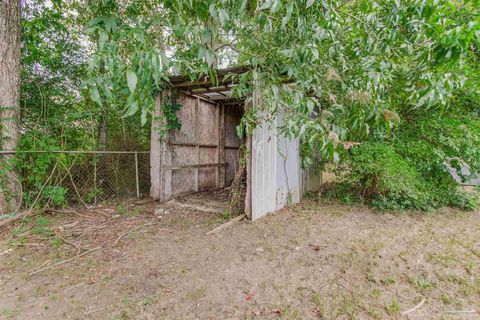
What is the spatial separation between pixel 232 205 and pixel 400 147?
3121 mm

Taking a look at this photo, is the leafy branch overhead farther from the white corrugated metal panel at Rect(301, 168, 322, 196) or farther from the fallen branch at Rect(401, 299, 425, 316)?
the white corrugated metal panel at Rect(301, 168, 322, 196)

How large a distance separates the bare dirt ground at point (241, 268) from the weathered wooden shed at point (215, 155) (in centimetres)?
73

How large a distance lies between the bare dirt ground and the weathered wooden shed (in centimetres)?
73

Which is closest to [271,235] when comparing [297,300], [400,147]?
[297,300]

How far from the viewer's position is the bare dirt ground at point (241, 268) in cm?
183

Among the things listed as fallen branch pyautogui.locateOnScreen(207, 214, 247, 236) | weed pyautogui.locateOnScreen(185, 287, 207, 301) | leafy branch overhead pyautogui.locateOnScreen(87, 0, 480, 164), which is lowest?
weed pyautogui.locateOnScreen(185, 287, 207, 301)

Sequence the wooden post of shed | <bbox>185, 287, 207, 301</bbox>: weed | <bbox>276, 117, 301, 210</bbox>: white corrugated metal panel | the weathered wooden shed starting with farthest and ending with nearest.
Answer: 1. the wooden post of shed
2. <bbox>276, 117, 301, 210</bbox>: white corrugated metal panel
3. the weathered wooden shed
4. <bbox>185, 287, 207, 301</bbox>: weed

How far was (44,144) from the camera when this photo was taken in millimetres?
3725

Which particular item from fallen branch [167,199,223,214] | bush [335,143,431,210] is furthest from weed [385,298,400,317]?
fallen branch [167,199,223,214]

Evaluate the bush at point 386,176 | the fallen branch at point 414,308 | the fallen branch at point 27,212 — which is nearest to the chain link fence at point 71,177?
the fallen branch at point 27,212

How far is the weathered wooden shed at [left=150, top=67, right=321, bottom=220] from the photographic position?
12.5 ft

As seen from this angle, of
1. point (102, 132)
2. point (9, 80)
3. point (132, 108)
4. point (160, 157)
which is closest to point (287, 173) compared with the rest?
point (160, 157)

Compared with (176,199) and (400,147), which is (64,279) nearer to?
(176,199)

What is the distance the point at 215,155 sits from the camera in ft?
20.3
